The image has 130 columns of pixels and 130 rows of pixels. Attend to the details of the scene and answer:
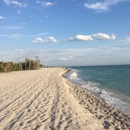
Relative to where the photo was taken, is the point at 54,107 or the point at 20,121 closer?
the point at 20,121

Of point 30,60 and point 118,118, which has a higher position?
point 30,60

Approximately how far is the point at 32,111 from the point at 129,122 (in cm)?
374

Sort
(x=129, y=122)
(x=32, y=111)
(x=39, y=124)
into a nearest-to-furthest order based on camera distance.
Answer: (x=39, y=124), (x=129, y=122), (x=32, y=111)

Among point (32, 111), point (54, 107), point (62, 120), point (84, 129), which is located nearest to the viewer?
point (84, 129)

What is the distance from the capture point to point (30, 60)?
66.4 meters

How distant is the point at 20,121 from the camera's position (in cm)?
609

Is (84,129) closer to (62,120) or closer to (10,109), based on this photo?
(62,120)

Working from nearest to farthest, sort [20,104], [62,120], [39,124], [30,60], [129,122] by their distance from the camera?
[39,124] < [62,120] < [129,122] < [20,104] < [30,60]

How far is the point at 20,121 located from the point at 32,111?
48.8 inches

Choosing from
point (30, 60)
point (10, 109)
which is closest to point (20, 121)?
point (10, 109)

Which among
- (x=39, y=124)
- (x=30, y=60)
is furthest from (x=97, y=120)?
(x=30, y=60)

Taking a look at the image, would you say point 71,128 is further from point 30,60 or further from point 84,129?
point 30,60

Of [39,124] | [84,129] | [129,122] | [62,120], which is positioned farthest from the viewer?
[129,122]

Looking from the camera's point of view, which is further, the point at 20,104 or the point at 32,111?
the point at 20,104
